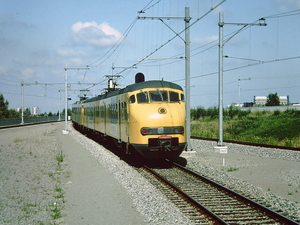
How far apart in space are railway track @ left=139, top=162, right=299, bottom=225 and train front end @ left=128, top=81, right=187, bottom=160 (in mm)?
1415

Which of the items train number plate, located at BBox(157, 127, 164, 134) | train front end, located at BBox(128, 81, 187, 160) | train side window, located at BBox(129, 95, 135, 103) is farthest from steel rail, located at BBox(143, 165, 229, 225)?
train side window, located at BBox(129, 95, 135, 103)

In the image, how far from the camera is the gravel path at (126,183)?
301 inches

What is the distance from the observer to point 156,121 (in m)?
12.9

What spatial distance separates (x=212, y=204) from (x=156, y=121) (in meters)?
5.15

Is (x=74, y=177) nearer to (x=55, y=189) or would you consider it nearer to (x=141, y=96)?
(x=55, y=189)

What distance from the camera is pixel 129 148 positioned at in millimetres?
14266

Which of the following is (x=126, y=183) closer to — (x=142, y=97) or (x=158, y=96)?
(x=142, y=97)

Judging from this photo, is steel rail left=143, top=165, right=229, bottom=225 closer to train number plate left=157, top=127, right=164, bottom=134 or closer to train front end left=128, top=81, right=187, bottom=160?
train front end left=128, top=81, right=187, bottom=160

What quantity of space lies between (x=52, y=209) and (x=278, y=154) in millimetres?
13379

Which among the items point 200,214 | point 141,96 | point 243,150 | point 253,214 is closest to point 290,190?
point 253,214

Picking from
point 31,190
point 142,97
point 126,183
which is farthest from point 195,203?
point 142,97

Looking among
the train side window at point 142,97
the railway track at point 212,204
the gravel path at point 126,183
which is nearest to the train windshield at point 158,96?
the train side window at point 142,97

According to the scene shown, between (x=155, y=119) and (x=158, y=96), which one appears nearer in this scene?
(x=155, y=119)

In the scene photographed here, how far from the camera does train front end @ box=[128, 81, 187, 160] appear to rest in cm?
1285
